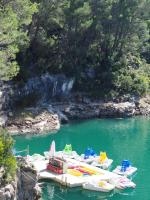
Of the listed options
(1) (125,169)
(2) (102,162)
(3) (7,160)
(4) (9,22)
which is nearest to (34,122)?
(2) (102,162)

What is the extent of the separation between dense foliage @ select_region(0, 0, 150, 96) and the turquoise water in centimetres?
690

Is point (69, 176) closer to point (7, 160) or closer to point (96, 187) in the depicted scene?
point (96, 187)

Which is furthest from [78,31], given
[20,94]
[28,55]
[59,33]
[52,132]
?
[52,132]

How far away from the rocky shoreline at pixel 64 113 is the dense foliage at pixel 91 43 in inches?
95.8

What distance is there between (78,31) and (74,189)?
2854cm

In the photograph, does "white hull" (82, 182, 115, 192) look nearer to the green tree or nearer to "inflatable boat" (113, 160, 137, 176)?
"inflatable boat" (113, 160, 137, 176)

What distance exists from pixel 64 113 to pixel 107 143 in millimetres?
8713

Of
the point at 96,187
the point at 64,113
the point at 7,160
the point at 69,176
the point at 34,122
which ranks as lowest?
the point at 96,187

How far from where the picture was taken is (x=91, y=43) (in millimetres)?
63375

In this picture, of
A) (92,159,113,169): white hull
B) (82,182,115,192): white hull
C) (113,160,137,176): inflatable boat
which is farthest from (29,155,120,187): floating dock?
(92,159,113,169): white hull

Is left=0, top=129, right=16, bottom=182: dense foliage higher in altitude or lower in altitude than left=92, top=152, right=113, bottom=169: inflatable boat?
higher

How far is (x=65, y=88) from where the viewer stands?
5797cm

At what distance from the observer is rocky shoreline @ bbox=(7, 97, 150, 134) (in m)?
49.7

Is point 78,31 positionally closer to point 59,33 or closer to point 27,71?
point 59,33
